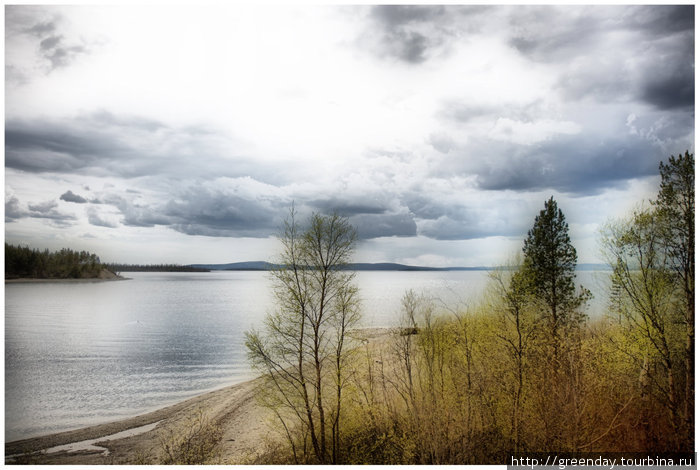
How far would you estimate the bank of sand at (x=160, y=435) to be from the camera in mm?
6477

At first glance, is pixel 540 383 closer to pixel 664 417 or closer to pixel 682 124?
pixel 664 417

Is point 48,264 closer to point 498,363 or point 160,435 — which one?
point 160,435

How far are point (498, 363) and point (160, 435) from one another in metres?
5.86

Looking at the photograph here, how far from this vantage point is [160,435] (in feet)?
24.0

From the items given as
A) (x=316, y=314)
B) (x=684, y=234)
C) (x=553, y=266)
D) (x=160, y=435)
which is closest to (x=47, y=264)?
(x=160, y=435)

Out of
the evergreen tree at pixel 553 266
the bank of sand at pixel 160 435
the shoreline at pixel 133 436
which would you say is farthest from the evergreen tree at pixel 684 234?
the shoreline at pixel 133 436

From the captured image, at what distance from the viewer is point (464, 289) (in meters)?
7.09

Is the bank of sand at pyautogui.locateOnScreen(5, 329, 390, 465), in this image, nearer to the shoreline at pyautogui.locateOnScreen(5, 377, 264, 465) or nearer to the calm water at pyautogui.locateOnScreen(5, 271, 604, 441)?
the shoreline at pyautogui.locateOnScreen(5, 377, 264, 465)

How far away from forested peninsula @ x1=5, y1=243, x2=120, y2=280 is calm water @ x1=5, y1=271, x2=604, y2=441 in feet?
1.39

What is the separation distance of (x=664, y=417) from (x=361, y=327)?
13.9 feet

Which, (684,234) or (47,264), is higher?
(684,234)

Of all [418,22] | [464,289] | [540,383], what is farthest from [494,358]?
[418,22]

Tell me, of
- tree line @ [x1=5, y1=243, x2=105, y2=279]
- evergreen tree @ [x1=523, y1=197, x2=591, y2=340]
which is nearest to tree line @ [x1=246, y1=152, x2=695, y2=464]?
evergreen tree @ [x1=523, y1=197, x2=591, y2=340]

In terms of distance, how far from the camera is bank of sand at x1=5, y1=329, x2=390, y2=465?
21.2 feet
